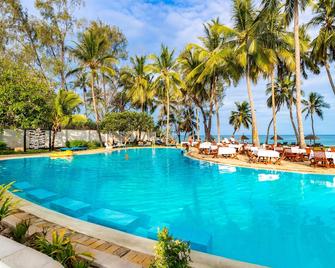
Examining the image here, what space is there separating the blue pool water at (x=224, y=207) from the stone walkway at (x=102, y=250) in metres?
1.32

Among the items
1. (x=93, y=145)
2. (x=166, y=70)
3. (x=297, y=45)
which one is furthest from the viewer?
(x=166, y=70)

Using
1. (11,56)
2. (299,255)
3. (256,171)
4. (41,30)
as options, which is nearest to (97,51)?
(41,30)

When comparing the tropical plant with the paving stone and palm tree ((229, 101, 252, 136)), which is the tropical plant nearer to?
Answer: palm tree ((229, 101, 252, 136))

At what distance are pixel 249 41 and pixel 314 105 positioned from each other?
65.4 ft

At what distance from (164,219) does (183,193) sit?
223 centimetres

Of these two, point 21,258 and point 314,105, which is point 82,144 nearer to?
point 21,258

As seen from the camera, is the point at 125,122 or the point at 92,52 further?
the point at 125,122

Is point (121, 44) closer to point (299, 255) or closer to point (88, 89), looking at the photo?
point (88, 89)

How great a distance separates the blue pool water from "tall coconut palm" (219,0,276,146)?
28.5ft

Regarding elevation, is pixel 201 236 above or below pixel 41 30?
below

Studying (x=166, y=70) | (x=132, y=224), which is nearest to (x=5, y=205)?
(x=132, y=224)

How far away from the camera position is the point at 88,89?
32.9 m

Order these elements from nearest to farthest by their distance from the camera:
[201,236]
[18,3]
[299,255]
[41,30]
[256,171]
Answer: [299,255] < [201,236] < [256,171] < [18,3] < [41,30]

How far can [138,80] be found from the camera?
28984 mm
